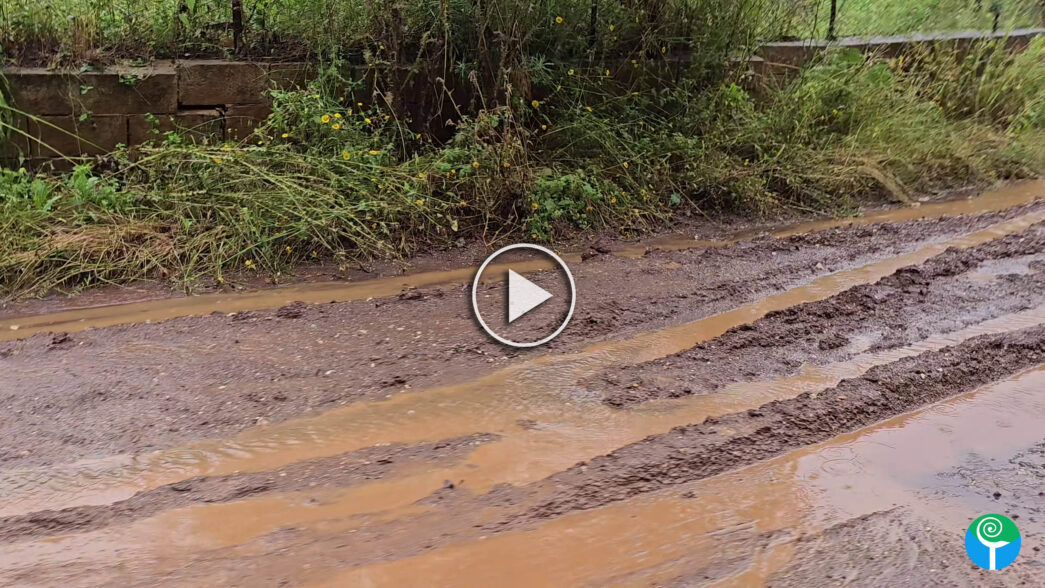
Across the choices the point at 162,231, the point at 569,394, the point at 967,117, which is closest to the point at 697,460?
the point at 569,394

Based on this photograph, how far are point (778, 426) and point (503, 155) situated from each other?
10.6ft

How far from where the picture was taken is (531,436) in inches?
126

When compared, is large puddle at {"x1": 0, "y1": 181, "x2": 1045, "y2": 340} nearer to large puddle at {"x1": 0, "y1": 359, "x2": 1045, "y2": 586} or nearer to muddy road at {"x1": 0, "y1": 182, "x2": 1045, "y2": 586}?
muddy road at {"x1": 0, "y1": 182, "x2": 1045, "y2": 586}

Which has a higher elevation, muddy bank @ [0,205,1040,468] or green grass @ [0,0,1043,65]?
green grass @ [0,0,1043,65]

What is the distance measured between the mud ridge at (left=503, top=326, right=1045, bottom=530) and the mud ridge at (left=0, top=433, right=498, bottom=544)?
0.49 m

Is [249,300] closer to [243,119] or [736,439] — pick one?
[243,119]

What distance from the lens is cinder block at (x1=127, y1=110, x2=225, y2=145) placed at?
18.9ft

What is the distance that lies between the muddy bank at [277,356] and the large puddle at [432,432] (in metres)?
0.10

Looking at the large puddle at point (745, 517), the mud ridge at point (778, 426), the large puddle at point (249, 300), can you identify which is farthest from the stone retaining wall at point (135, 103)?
the large puddle at point (745, 517)

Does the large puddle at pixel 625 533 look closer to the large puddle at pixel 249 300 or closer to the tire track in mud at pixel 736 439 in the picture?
the tire track in mud at pixel 736 439

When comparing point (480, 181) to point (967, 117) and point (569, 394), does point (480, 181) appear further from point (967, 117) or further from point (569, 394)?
point (967, 117)

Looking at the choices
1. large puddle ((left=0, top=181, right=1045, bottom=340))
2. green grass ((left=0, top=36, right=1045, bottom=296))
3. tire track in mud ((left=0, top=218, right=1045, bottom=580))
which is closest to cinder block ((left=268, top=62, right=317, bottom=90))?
green grass ((left=0, top=36, right=1045, bottom=296))

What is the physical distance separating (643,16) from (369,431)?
487 cm

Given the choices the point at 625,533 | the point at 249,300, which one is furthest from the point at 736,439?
the point at 249,300
